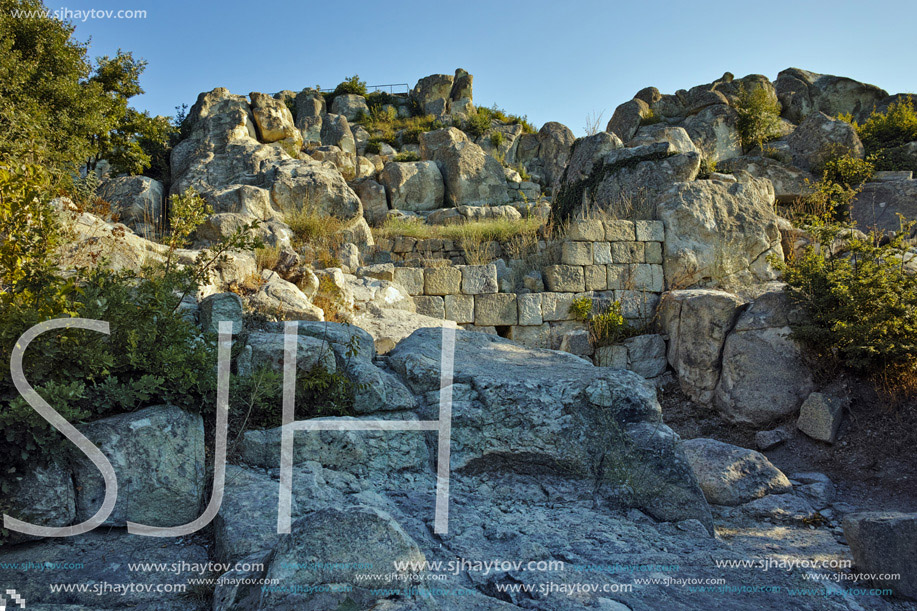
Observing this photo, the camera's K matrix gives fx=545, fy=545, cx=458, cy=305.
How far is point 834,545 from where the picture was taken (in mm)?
3424

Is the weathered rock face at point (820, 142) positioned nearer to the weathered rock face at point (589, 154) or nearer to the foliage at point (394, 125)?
the weathered rock face at point (589, 154)

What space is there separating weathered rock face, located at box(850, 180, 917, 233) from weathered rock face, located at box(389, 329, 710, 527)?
900 cm

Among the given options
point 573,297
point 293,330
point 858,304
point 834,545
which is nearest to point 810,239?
point 858,304

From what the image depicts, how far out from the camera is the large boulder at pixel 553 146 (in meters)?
22.3

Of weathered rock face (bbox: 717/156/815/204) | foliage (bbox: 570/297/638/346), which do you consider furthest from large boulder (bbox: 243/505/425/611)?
weathered rock face (bbox: 717/156/815/204)

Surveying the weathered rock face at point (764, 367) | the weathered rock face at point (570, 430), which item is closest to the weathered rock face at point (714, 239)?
the weathered rock face at point (764, 367)

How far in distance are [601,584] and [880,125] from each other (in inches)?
635

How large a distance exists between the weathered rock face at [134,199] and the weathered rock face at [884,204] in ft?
40.8

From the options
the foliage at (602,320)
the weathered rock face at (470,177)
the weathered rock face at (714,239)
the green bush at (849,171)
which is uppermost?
the weathered rock face at (470,177)

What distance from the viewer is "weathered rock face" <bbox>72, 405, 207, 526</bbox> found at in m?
2.36

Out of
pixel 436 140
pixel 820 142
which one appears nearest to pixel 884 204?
pixel 820 142

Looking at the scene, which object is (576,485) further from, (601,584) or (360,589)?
(360,589)

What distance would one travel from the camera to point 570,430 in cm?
347

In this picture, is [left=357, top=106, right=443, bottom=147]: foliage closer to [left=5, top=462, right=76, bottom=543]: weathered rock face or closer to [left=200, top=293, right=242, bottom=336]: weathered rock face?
[left=200, top=293, right=242, bottom=336]: weathered rock face
